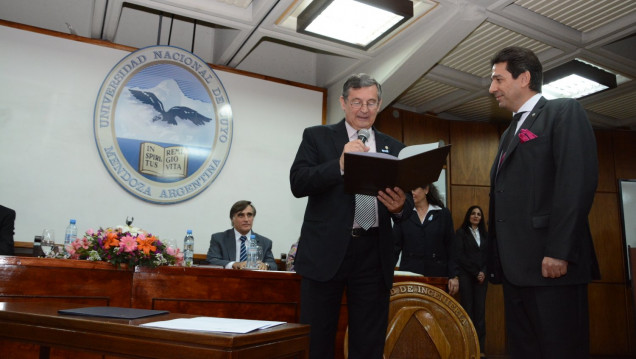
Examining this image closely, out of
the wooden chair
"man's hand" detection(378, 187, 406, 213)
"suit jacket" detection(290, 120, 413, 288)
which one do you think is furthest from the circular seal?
"man's hand" detection(378, 187, 406, 213)

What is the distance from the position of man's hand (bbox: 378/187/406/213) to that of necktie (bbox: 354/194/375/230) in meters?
0.10

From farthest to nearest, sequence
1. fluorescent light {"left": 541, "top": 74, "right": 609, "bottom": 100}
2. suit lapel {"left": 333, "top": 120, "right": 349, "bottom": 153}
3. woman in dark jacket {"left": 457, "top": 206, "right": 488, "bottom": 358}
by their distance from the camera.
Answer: fluorescent light {"left": 541, "top": 74, "right": 609, "bottom": 100} → woman in dark jacket {"left": 457, "top": 206, "right": 488, "bottom": 358} → suit lapel {"left": 333, "top": 120, "right": 349, "bottom": 153}

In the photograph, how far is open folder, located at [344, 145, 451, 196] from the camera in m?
1.53

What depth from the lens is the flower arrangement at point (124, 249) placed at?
93.3 inches

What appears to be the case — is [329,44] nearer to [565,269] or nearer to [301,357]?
[565,269]

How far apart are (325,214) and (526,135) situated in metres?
0.76

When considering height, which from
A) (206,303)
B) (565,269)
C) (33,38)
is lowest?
(206,303)

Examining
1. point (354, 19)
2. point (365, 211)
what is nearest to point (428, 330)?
point (365, 211)

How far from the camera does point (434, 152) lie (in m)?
1.61

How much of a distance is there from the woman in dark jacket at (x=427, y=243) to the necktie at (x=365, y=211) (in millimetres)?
2202

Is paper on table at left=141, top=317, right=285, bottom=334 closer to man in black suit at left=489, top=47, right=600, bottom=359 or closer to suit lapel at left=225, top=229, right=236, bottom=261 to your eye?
man in black suit at left=489, top=47, right=600, bottom=359

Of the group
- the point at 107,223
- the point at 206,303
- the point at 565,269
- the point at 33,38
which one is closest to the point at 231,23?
the point at 33,38

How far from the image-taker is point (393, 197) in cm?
173

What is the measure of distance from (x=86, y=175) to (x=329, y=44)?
2.38m
